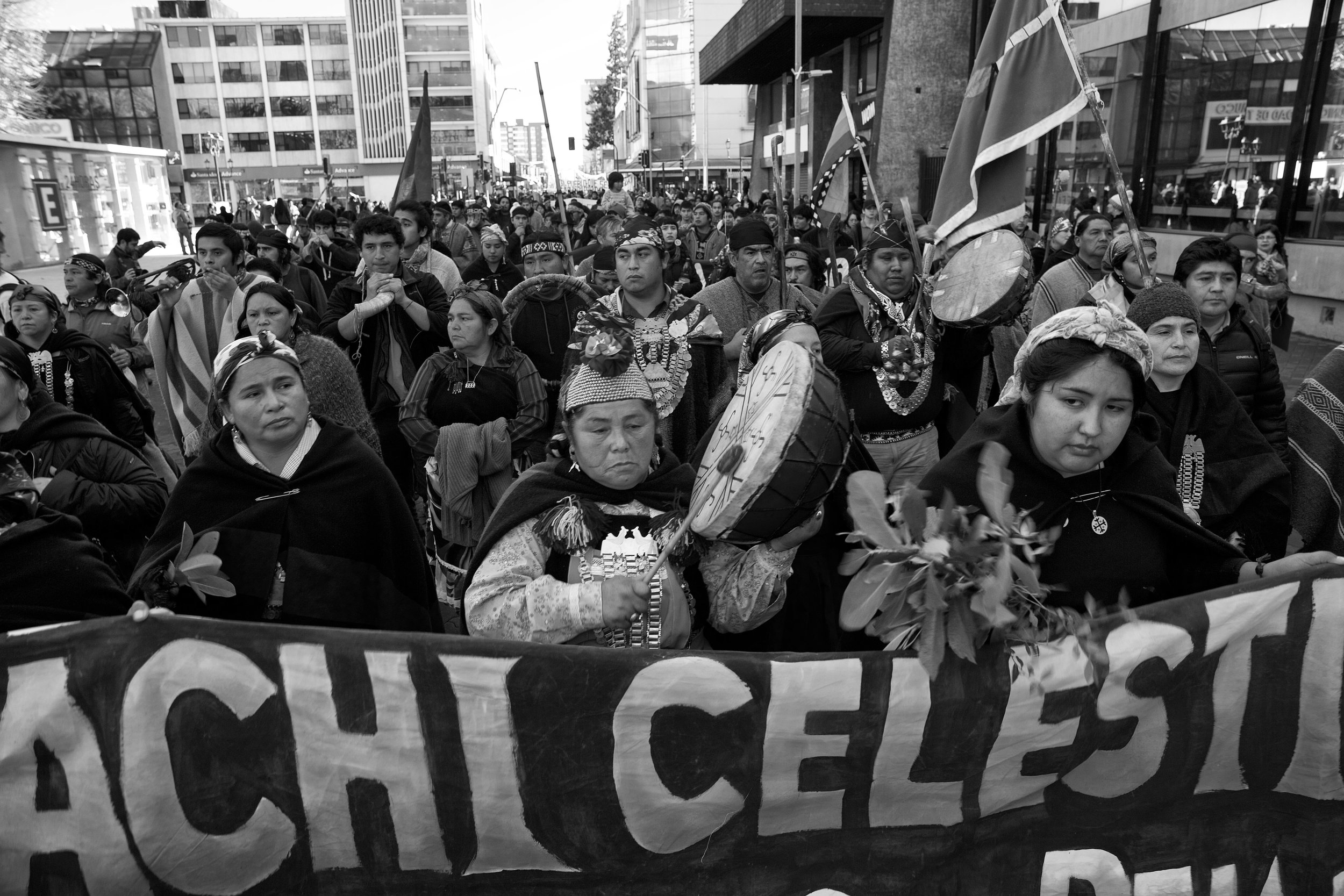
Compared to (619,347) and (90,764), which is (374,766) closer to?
(90,764)

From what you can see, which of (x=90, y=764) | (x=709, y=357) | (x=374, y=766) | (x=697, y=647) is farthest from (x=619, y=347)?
(x=709, y=357)

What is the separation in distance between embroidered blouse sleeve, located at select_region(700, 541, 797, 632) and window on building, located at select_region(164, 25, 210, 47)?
104111mm

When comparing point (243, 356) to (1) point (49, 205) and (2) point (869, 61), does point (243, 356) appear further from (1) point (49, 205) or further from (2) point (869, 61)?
(2) point (869, 61)

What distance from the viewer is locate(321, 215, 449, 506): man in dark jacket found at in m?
5.51

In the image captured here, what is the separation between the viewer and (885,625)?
204 centimetres

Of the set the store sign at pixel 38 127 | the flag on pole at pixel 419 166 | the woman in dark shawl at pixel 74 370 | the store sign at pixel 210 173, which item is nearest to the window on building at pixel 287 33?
the store sign at pixel 210 173

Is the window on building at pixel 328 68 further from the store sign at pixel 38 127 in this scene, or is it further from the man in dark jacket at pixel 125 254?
the man in dark jacket at pixel 125 254

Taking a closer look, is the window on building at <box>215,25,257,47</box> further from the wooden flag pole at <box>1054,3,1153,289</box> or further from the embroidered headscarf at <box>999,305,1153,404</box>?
the embroidered headscarf at <box>999,305,1153,404</box>

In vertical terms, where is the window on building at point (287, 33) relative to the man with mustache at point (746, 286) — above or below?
above

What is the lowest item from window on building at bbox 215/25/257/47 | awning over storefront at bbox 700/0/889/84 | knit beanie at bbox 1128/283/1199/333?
knit beanie at bbox 1128/283/1199/333

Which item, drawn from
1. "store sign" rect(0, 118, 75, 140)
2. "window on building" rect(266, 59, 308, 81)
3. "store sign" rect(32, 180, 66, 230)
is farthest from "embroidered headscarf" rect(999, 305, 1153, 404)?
"window on building" rect(266, 59, 308, 81)

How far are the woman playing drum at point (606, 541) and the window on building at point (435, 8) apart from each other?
112 metres

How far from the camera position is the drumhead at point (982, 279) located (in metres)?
4.12

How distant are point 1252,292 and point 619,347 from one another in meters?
5.88
